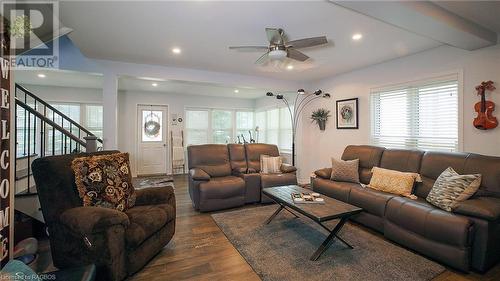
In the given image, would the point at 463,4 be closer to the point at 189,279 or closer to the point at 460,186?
the point at 460,186

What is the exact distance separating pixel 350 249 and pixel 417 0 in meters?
2.41

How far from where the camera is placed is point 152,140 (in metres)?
6.51

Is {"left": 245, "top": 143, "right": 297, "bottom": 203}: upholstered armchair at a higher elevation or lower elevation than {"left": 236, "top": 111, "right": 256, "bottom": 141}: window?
lower

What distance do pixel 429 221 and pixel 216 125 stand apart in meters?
6.03

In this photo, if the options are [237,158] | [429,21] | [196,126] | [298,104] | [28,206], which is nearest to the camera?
[429,21]

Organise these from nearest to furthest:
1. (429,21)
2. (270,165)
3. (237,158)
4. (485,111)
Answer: (429,21) → (485,111) → (270,165) → (237,158)

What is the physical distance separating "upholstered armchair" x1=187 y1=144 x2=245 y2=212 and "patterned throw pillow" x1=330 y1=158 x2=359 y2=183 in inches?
58.3

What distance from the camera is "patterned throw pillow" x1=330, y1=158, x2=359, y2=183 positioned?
11.3ft

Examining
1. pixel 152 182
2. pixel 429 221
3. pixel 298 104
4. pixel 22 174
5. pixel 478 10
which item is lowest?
pixel 152 182

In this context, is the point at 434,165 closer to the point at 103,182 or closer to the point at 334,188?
the point at 334,188

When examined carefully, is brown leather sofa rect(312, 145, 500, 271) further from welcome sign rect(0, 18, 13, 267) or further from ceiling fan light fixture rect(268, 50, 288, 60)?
welcome sign rect(0, 18, 13, 267)

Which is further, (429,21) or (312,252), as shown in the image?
(312,252)

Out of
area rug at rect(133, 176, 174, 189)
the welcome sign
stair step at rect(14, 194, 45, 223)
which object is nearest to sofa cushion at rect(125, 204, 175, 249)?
the welcome sign

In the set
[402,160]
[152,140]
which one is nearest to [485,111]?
[402,160]
